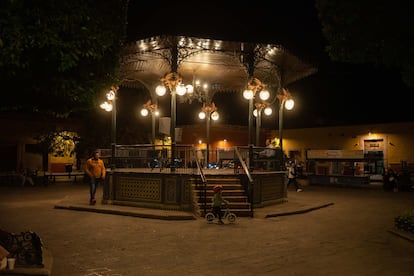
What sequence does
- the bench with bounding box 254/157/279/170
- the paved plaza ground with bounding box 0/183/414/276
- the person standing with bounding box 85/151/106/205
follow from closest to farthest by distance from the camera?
the paved plaza ground with bounding box 0/183/414/276, the person standing with bounding box 85/151/106/205, the bench with bounding box 254/157/279/170

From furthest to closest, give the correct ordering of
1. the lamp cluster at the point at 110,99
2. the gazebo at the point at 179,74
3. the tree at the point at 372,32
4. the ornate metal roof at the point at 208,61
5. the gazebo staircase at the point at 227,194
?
1. the lamp cluster at the point at 110,99
2. the ornate metal roof at the point at 208,61
3. the gazebo at the point at 179,74
4. the gazebo staircase at the point at 227,194
5. the tree at the point at 372,32

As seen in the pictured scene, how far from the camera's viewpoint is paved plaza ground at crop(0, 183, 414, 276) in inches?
274

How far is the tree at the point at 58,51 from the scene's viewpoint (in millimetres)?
5246

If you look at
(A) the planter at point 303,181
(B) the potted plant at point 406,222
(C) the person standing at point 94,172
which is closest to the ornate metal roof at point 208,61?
(C) the person standing at point 94,172

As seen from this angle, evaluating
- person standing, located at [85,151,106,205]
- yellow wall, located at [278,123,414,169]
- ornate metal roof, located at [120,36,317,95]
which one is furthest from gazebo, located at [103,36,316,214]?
yellow wall, located at [278,123,414,169]

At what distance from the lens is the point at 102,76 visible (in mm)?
6926

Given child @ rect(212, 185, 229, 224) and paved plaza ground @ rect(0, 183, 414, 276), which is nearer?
paved plaza ground @ rect(0, 183, 414, 276)

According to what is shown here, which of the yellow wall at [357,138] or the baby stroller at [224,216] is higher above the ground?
the yellow wall at [357,138]

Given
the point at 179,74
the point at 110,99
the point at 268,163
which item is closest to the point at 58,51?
the point at 179,74

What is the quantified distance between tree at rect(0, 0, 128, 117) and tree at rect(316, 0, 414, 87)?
4.28 m

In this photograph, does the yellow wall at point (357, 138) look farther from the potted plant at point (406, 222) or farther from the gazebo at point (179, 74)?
the potted plant at point (406, 222)

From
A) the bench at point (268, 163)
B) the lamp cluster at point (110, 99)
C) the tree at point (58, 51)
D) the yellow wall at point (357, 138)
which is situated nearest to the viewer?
the tree at point (58, 51)

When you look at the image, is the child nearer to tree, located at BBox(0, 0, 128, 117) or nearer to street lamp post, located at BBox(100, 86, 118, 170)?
tree, located at BBox(0, 0, 128, 117)

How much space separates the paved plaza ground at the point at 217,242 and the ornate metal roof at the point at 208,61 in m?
5.33
